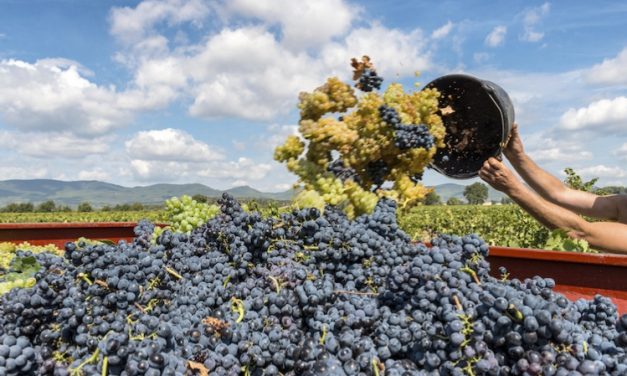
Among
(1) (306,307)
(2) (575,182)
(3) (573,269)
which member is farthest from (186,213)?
(2) (575,182)

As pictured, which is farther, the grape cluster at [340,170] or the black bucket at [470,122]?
the black bucket at [470,122]

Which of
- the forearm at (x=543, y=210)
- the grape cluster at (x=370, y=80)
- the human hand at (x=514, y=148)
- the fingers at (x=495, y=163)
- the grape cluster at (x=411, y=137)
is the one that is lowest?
the forearm at (x=543, y=210)

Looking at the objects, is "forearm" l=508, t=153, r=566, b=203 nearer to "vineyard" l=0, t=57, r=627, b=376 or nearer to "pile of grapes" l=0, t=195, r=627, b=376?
"vineyard" l=0, t=57, r=627, b=376

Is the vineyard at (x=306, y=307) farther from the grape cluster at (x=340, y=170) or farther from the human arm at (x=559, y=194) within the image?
the human arm at (x=559, y=194)

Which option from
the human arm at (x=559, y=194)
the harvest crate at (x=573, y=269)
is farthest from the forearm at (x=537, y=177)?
the harvest crate at (x=573, y=269)

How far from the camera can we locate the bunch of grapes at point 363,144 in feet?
8.06

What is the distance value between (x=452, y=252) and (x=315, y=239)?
2.01 feet

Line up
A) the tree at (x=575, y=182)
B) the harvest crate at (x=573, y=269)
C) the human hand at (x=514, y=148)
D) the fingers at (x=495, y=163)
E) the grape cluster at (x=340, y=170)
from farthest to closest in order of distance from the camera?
the tree at (x=575, y=182), the human hand at (x=514, y=148), the fingers at (x=495, y=163), the grape cluster at (x=340, y=170), the harvest crate at (x=573, y=269)

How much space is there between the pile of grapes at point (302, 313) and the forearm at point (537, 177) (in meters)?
3.17

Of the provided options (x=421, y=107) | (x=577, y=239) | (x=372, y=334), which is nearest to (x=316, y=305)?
(x=372, y=334)

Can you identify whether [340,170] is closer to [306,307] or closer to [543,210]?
[306,307]

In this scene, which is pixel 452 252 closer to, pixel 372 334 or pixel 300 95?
pixel 372 334

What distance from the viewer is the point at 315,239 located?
2.08m

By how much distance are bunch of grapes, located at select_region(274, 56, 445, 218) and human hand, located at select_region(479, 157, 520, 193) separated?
107 cm
